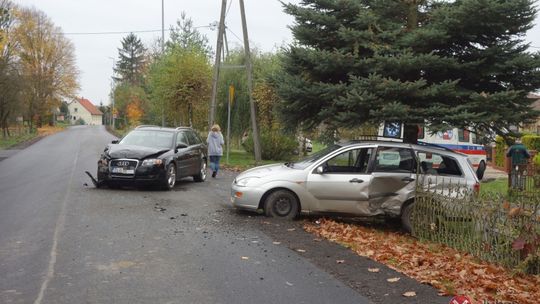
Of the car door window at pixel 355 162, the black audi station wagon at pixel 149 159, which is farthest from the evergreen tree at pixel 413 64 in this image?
the black audi station wagon at pixel 149 159

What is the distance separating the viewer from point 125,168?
1302cm

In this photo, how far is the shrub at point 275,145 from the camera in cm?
2681

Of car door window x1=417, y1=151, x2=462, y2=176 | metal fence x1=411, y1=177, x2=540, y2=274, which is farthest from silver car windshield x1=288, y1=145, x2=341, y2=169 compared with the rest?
metal fence x1=411, y1=177, x2=540, y2=274

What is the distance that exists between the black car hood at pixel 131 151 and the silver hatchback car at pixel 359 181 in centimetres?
385

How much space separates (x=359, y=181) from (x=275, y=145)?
56.7 ft

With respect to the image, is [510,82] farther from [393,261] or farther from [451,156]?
[393,261]

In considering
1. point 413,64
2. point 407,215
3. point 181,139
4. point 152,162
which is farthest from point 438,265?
point 181,139

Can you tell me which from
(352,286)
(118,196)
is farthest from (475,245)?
(118,196)

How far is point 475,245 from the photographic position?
7.61 m

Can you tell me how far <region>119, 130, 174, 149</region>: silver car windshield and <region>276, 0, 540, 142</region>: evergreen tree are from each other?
3.63 metres

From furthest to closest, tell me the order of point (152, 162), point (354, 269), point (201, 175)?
point (201, 175), point (152, 162), point (354, 269)

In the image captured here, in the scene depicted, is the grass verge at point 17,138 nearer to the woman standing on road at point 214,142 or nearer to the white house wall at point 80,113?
the woman standing on road at point 214,142

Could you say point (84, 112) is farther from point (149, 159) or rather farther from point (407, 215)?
point (407, 215)

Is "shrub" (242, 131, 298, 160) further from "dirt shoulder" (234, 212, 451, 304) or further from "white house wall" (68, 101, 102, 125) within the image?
"white house wall" (68, 101, 102, 125)
